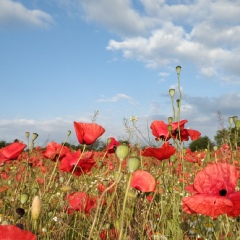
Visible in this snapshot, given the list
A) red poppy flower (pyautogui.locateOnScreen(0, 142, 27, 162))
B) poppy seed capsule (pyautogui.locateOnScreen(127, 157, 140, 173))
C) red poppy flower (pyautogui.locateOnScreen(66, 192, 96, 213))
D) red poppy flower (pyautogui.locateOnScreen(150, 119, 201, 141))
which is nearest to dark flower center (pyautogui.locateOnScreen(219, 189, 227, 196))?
poppy seed capsule (pyautogui.locateOnScreen(127, 157, 140, 173))

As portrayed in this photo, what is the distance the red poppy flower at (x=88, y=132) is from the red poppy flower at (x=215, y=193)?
82 cm

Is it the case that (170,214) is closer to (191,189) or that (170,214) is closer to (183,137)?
(183,137)

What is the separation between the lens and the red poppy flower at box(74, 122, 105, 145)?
246cm

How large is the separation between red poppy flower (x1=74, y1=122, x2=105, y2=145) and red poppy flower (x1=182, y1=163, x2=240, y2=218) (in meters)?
0.82

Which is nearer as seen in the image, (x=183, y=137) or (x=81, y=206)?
(x=81, y=206)

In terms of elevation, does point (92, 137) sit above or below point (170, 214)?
above

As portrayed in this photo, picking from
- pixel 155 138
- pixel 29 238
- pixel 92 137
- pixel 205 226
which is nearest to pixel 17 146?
pixel 92 137

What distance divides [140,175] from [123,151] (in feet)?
2.63

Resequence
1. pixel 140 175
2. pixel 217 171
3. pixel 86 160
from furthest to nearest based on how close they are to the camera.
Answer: pixel 86 160 → pixel 140 175 → pixel 217 171

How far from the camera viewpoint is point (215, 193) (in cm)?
165

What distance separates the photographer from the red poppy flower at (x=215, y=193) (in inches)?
59.6

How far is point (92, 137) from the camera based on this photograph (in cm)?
246

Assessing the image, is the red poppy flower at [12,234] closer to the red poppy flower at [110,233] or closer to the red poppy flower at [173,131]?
the red poppy flower at [110,233]

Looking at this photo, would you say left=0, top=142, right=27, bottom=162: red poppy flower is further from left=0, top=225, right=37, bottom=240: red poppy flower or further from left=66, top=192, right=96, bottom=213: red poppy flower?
left=0, top=225, right=37, bottom=240: red poppy flower
